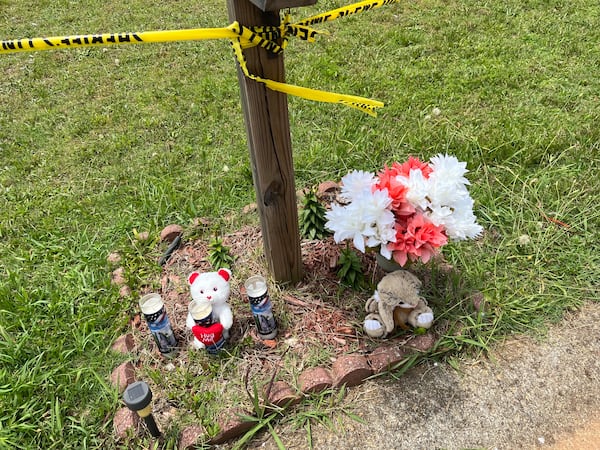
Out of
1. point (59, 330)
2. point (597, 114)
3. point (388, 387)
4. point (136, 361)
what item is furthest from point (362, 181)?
point (597, 114)

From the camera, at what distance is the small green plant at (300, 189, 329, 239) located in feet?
8.39

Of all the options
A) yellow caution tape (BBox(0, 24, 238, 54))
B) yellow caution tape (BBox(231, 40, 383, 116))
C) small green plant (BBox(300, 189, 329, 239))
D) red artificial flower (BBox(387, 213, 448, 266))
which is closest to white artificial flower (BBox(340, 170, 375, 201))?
red artificial flower (BBox(387, 213, 448, 266))

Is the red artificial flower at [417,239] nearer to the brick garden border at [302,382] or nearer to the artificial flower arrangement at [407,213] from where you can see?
the artificial flower arrangement at [407,213]

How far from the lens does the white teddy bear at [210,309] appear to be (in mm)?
2090

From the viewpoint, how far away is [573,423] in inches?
78.3

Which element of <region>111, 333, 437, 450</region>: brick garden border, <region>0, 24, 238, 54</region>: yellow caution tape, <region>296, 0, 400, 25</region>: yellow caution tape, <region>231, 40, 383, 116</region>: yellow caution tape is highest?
<region>0, 24, 238, 54</region>: yellow caution tape

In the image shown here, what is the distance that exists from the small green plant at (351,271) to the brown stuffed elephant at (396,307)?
186mm

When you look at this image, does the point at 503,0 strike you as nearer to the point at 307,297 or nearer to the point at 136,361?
the point at 307,297

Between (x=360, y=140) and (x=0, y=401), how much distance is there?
2.49 metres

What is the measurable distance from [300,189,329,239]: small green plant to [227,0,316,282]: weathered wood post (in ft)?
0.88

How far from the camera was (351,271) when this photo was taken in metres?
2.37

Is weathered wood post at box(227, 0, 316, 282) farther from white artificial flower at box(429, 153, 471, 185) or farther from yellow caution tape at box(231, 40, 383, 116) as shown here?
white artificial flower at box(429, 153, 471, 185)

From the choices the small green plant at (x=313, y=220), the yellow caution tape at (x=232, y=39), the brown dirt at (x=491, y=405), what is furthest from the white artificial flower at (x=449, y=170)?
the brown dirt at (x=491, y=405)

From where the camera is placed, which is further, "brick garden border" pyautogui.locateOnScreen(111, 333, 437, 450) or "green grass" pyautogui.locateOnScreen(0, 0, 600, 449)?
"green grass" pyautogui.locateOnScreen(0, 0, 600, 449)
